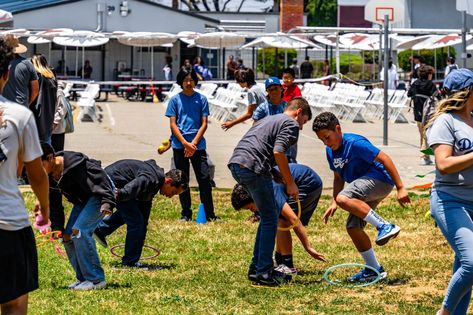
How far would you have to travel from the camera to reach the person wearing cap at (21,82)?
1080 centimetres

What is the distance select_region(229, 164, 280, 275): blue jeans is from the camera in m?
8.75

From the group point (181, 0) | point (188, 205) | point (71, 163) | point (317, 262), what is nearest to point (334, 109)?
point (188, 205)

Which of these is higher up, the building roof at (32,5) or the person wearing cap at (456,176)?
the building roof at (32,5)

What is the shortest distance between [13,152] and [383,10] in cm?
1843

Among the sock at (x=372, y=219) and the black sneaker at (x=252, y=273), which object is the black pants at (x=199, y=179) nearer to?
the black sneaker at (x=252, y=273)

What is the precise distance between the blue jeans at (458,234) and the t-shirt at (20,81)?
5.33m

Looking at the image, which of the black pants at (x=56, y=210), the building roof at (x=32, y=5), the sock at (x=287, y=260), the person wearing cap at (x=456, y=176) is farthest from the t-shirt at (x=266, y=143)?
the building roof at (x=32, y=5)

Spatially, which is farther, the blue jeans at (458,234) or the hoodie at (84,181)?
the hoodie at (84,181)

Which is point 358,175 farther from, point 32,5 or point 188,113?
point 32,5

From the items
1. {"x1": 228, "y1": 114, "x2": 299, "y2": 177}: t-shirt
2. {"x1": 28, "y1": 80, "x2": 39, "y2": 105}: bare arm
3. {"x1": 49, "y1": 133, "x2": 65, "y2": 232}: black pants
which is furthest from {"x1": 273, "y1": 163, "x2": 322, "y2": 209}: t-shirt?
{"x1": 28, "y1": 80, "x2": 39, "y2": 105}: bare arm

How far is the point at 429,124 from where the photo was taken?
22.5 ft

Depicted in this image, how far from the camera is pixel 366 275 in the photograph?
30.7ft

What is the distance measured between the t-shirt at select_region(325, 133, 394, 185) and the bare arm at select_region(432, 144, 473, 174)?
2235mm

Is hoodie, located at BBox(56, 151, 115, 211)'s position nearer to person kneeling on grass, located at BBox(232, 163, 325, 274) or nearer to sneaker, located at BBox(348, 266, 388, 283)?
person kneeling on grass, located at BBox(232, 163, 325, 274)
